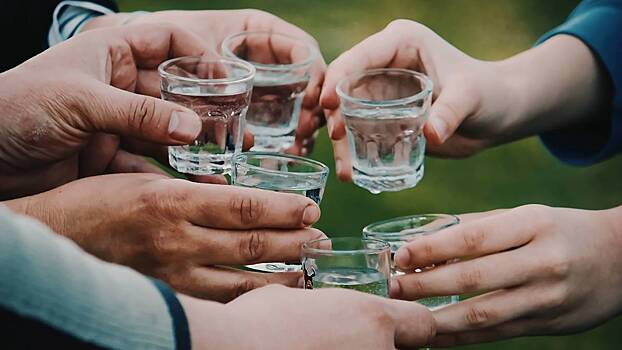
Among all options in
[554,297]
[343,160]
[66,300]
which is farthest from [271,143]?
[66,300]

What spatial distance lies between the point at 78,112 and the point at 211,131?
0.89 ft

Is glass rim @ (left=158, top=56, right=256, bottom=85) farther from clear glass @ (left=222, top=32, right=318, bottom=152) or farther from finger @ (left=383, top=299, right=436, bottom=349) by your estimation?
finger @ (left=383, top=299, right=436, bottom=349)

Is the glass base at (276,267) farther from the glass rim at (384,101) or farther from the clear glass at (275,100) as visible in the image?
the clear glass at (275,100)

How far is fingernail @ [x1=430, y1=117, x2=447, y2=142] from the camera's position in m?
2.42

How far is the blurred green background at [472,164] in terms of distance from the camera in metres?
5.12

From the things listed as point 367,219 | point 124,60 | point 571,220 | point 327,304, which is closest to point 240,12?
point 124,60

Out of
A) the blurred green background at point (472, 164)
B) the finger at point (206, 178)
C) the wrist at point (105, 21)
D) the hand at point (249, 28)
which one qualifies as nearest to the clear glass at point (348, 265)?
the finger at point (206, 178)

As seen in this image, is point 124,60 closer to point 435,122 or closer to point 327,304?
point 435,122

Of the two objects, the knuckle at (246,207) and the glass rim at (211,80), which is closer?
the knuckle at (246,207)

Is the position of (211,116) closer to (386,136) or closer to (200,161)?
(200,161)

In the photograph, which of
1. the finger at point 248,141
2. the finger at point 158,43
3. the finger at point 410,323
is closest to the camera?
the finger at point 410,323

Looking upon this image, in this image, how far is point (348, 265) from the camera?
1.78 meters

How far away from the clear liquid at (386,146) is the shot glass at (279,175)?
22 cm

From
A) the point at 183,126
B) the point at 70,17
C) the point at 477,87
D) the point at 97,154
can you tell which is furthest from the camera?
the point at 70,17
